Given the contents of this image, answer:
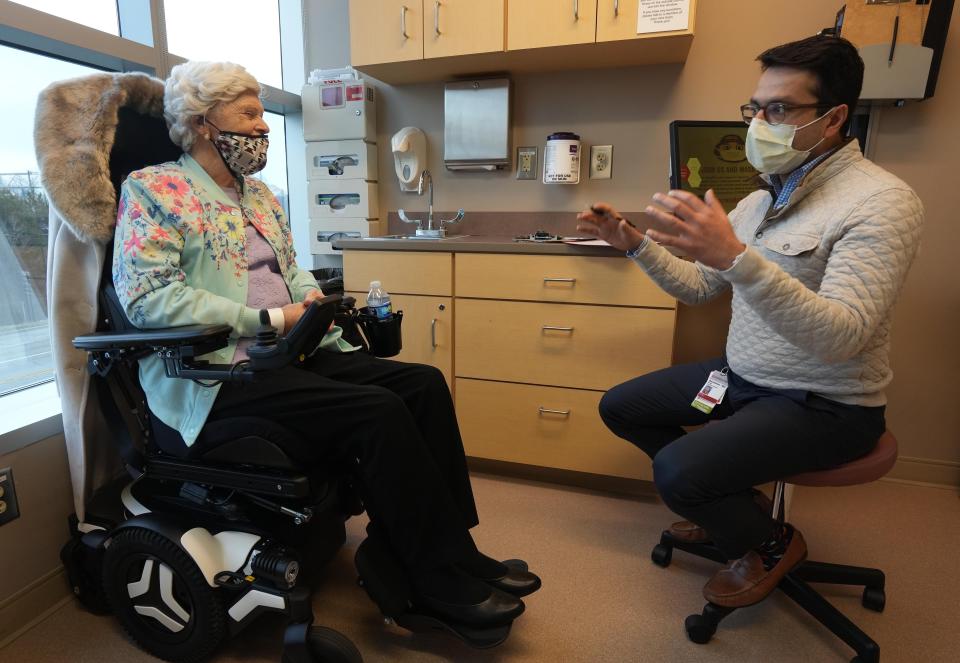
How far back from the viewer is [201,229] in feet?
4.01

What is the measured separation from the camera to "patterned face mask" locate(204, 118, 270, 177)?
51.0 inches

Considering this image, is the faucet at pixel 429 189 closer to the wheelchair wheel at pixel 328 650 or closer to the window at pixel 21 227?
the window at pixel 21 227

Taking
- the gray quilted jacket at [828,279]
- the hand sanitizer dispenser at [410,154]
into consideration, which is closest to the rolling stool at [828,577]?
the gray quilted jacket at [828,279]

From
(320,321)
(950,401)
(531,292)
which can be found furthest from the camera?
(950,401)

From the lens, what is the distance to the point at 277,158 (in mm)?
2693

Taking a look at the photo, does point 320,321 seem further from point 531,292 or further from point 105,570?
point 531,292

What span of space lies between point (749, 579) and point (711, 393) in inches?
17.2

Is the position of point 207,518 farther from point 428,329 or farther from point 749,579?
point 749,579

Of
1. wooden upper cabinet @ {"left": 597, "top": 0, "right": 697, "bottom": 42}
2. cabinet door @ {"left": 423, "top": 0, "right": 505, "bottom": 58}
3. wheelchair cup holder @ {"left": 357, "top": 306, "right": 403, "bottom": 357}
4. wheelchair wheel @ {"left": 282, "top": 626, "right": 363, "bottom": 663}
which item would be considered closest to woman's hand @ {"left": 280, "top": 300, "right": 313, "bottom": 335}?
wheelchair cup holder @ {"left": 357, "top": 306, "right": 403, "bottom": 357}

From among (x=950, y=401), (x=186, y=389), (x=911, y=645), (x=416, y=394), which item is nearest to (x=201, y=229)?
(x=186, y=389)

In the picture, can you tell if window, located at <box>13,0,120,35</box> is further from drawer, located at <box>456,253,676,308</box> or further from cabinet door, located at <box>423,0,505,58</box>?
drawer, located at <box>456,253,676,308</box>

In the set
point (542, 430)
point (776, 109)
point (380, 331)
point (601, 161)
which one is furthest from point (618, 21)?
point (542, 430)

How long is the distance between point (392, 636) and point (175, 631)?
473 mm

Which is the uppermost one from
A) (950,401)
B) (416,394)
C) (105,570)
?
(416,394)
